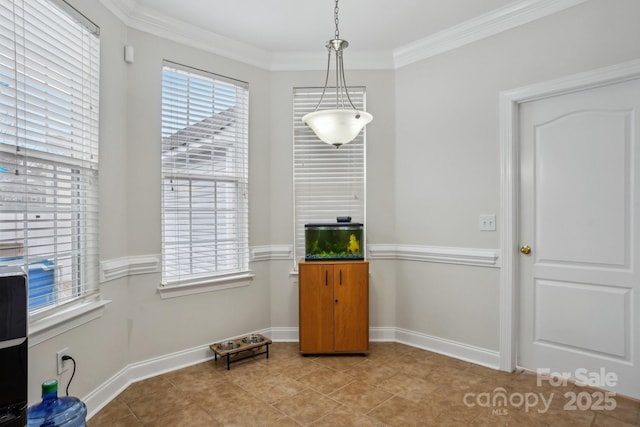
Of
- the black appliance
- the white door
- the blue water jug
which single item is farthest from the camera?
the white door

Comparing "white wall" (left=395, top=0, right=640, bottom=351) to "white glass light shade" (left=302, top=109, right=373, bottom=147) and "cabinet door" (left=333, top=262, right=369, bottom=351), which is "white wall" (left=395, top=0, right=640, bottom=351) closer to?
"cabinet door" (left=333, top=262, right=369, bottom=351)

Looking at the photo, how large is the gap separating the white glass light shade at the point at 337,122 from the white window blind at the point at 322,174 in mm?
1122

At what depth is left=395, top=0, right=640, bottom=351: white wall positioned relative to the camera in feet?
7.68

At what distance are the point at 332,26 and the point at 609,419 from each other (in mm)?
3209

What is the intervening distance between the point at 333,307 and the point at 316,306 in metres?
0.14

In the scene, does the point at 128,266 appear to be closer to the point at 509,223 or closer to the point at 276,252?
the point at 276,252

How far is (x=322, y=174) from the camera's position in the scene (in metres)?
3.35

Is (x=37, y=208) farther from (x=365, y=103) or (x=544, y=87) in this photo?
(x=544, y=87)

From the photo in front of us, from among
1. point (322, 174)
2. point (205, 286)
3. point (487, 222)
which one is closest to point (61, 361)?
point (205, 286)

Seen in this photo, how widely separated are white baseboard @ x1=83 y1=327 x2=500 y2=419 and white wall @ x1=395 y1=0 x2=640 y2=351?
0.24ft

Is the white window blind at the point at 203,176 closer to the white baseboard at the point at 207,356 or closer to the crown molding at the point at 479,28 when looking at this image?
the white baseboard at the point at 207,356

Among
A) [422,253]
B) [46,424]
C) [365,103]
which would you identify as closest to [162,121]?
[365,103]

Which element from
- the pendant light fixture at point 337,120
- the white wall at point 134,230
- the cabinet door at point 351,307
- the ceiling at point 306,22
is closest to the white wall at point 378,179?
the white wall at point 134,230

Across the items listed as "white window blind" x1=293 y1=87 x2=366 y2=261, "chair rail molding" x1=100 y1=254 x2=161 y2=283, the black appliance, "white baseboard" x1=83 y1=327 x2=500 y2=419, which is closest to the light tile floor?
"white baseboard" x1=83 y1=327 x2=500 y2=419
